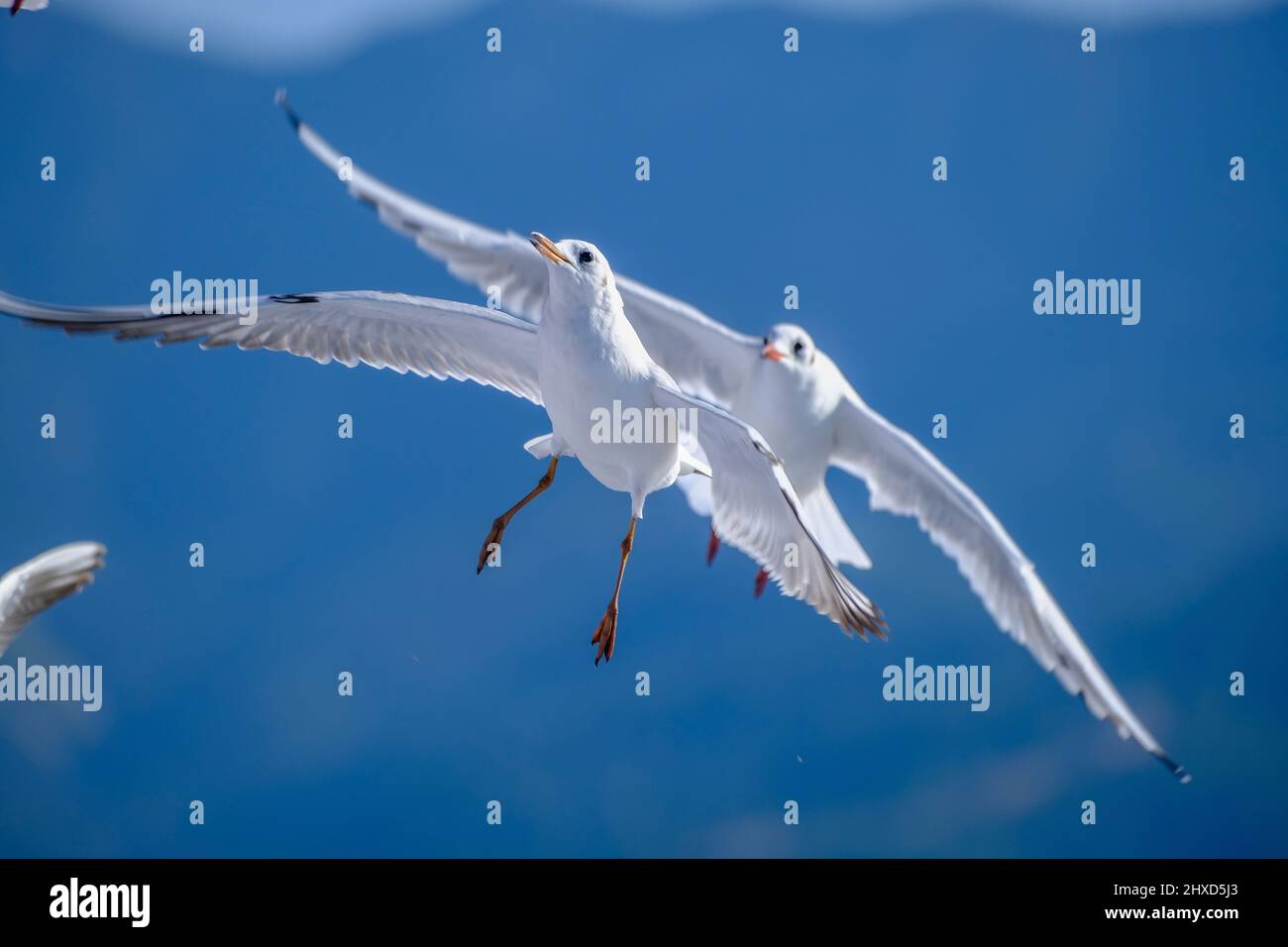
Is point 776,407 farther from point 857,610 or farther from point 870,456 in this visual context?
point 857,610

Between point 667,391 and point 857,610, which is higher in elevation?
point 667,391

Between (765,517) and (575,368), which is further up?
(575,368)

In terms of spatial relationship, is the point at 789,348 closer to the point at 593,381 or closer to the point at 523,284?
the point at 523,284

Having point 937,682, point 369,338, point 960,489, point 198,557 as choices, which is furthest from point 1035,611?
point 198,557

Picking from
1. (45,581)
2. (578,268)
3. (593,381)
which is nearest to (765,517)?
(593,381)

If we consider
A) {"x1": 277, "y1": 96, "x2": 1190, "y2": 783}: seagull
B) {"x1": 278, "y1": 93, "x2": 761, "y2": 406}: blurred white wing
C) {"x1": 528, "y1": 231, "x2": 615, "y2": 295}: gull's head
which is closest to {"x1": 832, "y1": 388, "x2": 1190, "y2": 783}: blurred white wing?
{"x1": 277, "y1": 96, "x2": 1190, "y2": 783}: seagull

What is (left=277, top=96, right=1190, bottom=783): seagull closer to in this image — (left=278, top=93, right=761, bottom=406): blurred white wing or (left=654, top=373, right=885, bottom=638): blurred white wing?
(left=278, top=93, right=761, bottom=406): blurred white wing
